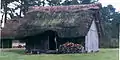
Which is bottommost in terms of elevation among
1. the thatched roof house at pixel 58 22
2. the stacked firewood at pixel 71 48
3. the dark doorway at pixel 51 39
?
the stacked firewood at pixel 71 48

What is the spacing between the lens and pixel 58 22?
28438mm

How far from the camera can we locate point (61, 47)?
27.4 meters

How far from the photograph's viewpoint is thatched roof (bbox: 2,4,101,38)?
1083 inches

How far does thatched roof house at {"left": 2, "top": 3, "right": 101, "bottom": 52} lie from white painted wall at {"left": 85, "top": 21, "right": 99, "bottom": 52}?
0.78 meters

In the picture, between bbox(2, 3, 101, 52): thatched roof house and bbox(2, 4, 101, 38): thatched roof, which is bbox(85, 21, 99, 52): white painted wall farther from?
bbox(2, 4, 101, 38): thatched roof

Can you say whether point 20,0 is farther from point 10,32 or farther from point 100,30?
point 100,30

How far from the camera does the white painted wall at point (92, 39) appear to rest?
1121 inches

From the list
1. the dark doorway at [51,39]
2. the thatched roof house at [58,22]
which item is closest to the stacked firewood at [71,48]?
the thatched roof house at [58,22]

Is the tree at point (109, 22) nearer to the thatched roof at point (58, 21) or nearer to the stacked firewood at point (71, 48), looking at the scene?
the thatched roof at point (58, 21)

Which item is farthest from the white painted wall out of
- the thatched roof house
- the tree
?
the tree

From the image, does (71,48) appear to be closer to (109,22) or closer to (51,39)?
(51,39)

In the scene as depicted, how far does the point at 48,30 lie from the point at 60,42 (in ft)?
4.79

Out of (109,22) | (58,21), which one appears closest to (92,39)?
(58,21)

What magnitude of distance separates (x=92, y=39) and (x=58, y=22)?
4306 mm
